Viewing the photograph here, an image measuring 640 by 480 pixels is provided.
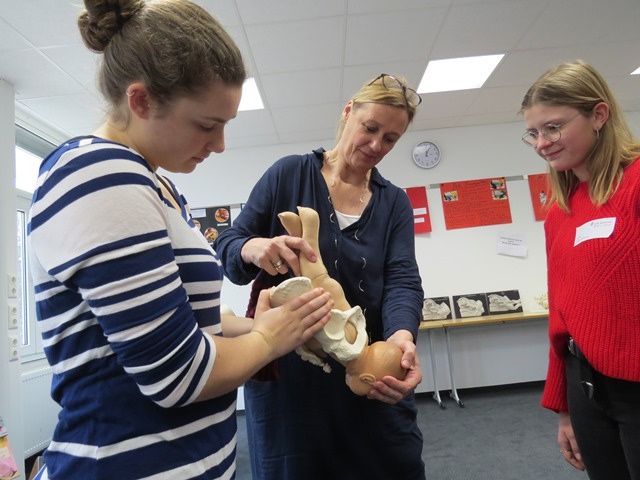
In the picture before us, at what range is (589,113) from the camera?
1108 millimetres

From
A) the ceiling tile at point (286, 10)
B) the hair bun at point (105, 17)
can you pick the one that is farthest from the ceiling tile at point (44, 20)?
the hair bun at point (105, 17)

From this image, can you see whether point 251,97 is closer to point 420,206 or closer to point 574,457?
point 420,206

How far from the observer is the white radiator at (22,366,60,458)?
3191mm

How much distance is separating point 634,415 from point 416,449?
488 millimetres

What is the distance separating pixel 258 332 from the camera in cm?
66

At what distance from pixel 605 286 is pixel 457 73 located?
9.65ft

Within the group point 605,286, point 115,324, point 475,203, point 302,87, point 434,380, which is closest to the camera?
point 115,324

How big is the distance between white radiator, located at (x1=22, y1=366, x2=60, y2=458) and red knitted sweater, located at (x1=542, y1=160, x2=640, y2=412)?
12.0 feet

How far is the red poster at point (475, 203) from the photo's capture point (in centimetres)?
449

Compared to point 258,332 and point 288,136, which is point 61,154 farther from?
point 288,136

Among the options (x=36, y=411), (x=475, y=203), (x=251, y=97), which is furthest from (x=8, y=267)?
(x=475, y=203)

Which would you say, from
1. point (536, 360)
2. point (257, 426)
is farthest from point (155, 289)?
point (536, 360)

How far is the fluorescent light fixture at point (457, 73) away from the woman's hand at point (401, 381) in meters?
2.85

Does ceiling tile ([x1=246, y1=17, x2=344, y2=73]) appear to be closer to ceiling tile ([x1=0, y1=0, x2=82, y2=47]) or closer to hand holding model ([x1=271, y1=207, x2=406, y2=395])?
ceiling tile ([x1=0, y1=0, x2=82, y2=47])
